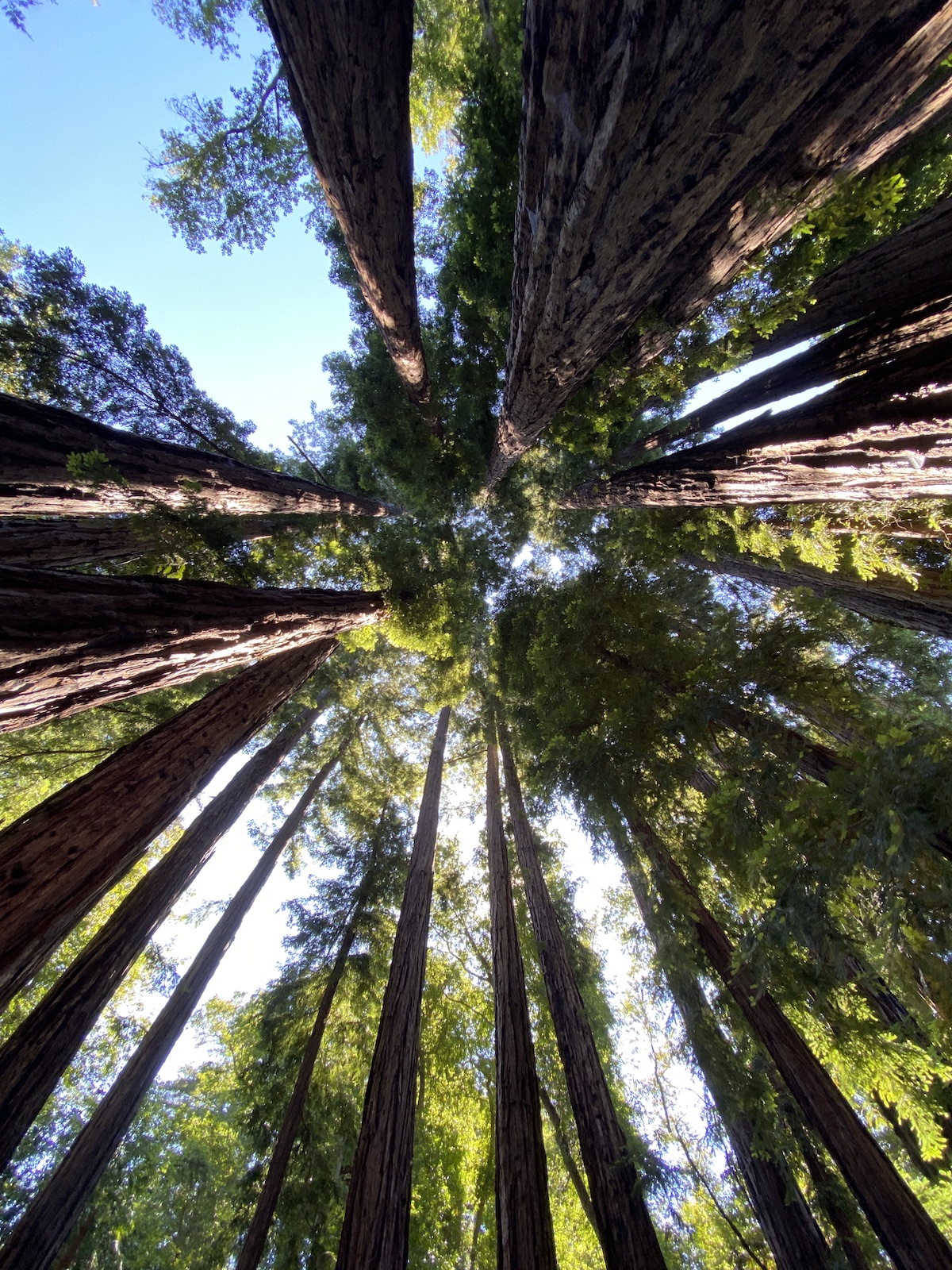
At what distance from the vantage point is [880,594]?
5.73 meters

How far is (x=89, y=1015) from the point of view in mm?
4395

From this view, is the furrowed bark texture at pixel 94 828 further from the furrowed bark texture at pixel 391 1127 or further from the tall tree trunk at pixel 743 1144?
the tall tree trunk at pixel 743 1144

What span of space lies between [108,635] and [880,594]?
795 cm

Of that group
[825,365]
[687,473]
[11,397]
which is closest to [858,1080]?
[687,473]

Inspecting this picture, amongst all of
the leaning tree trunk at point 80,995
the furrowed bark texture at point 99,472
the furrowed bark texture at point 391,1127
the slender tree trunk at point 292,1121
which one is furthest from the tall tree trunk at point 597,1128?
the furrowed bark texture at point 99,472

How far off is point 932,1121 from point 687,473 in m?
5.50

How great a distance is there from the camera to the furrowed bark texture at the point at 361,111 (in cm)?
310

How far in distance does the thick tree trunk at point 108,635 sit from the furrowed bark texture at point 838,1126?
14.8 ft

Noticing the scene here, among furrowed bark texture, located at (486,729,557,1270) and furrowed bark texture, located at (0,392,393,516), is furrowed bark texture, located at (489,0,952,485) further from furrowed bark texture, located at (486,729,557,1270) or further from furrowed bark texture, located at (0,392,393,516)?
furrowed bark texture, located at (486,729,557,1270)

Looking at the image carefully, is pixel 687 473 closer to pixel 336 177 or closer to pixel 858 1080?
pixel 336 177

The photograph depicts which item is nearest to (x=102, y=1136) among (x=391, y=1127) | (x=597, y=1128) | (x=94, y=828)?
(x=391, y=1127)

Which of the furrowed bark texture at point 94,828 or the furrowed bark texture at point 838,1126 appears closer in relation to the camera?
the furrowed bark texture at point 94,828

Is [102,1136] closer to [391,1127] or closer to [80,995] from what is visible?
[80,995]

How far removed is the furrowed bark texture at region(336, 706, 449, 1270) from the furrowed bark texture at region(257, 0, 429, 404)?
8274 millimetres
